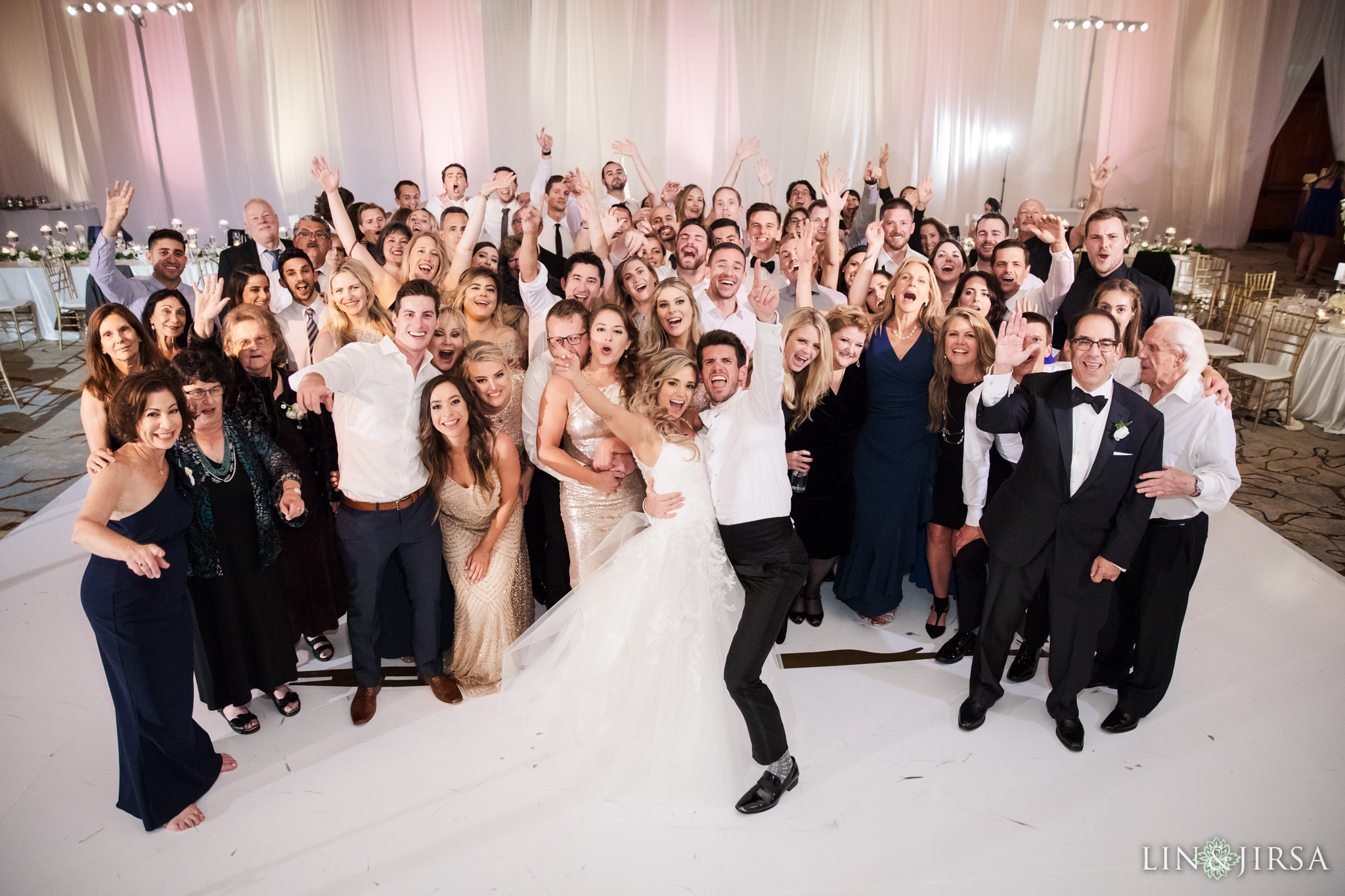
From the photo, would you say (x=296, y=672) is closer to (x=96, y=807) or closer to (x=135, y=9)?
(x=96, y=807)

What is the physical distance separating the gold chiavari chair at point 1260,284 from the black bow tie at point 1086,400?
654cm

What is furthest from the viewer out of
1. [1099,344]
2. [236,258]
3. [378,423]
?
[236,258]

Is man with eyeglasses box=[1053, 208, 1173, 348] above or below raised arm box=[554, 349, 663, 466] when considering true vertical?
above

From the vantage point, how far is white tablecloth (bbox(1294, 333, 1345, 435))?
225 inches

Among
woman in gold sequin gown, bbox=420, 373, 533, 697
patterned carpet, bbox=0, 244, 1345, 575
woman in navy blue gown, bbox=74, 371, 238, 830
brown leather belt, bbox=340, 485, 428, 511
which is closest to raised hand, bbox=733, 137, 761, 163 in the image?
woman in gold sequin gown, bbox=420, 373, 533, 697

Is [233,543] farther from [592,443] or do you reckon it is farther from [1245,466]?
[1245,466]

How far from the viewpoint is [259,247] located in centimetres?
482

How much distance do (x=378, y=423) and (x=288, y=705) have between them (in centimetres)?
120

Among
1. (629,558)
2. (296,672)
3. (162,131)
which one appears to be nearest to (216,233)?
(162,131)

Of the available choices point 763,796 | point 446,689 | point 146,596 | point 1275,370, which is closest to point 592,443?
point 446,689

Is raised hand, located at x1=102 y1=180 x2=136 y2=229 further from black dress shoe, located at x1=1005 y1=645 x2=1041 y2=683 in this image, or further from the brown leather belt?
black dress shoe, located at x1=1005 y1=645 x2=1041 y2=683

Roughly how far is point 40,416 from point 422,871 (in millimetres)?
6061

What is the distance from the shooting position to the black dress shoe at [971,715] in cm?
282

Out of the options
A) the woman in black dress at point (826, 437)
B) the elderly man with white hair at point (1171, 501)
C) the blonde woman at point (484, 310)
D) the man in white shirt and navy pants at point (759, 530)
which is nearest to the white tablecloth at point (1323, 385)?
the elderly man with white hair at point (1171, 501)
